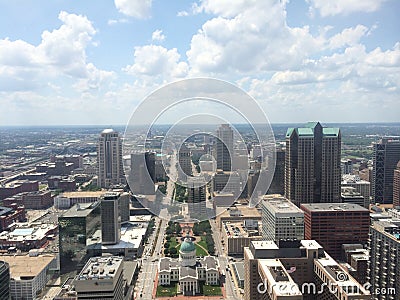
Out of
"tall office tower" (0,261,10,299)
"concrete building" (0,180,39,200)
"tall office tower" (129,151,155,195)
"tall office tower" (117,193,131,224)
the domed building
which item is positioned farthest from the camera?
"concrete building" (0,180,39,200)

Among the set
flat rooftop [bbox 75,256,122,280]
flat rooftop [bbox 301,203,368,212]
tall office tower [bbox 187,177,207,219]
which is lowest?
flat rooftop [bbox 75,256,122,280]

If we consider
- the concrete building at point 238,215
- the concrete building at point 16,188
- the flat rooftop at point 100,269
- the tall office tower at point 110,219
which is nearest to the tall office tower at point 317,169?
the concrete building at point 238,215

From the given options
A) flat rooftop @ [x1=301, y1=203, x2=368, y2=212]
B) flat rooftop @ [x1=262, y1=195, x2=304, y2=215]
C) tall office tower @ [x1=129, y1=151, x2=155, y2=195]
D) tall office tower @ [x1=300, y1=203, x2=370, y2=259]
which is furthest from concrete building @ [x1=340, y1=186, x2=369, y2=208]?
tall office tower @ [x1=129, y1=151, x2=155, y2=195]

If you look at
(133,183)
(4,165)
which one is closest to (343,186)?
(133,183)

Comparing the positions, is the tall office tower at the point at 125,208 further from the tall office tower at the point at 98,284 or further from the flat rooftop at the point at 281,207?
the tall office tower at the point at 98,284

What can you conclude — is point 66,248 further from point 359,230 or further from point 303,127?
point 303,127

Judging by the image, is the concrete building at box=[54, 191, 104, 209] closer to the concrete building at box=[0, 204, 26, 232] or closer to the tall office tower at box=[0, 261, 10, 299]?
the concrete building at box=[0, 204, 26, 232]
